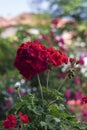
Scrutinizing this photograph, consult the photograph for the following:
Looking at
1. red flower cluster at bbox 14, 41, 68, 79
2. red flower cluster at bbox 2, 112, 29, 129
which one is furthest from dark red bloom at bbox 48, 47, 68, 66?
red flower cluster at bbox 2, 112, 29, 129

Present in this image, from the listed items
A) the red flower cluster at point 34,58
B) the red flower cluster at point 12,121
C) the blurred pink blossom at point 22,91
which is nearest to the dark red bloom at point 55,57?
the red flower cluster at point 34,58

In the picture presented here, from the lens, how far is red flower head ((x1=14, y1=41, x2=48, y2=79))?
2.40 m

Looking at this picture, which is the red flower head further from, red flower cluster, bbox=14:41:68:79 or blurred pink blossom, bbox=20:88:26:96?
blurred pink blossom, bbox=20:88:26:96

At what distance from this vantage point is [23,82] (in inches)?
231

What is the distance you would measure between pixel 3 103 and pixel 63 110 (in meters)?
2.22

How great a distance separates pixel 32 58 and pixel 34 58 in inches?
0.5

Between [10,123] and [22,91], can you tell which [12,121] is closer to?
[10,123]

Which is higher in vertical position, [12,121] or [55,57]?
[55,57]

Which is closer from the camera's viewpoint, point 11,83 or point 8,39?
point 11,83

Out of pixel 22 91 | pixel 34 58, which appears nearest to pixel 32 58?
pixel 34 58

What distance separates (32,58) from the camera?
241 cm

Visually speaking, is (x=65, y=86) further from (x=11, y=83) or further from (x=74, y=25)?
(x=74, y=25)

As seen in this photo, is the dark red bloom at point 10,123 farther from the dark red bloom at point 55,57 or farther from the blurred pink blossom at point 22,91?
the blurred pink blossom at point 22,91

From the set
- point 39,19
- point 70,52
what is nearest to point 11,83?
point 70,52
